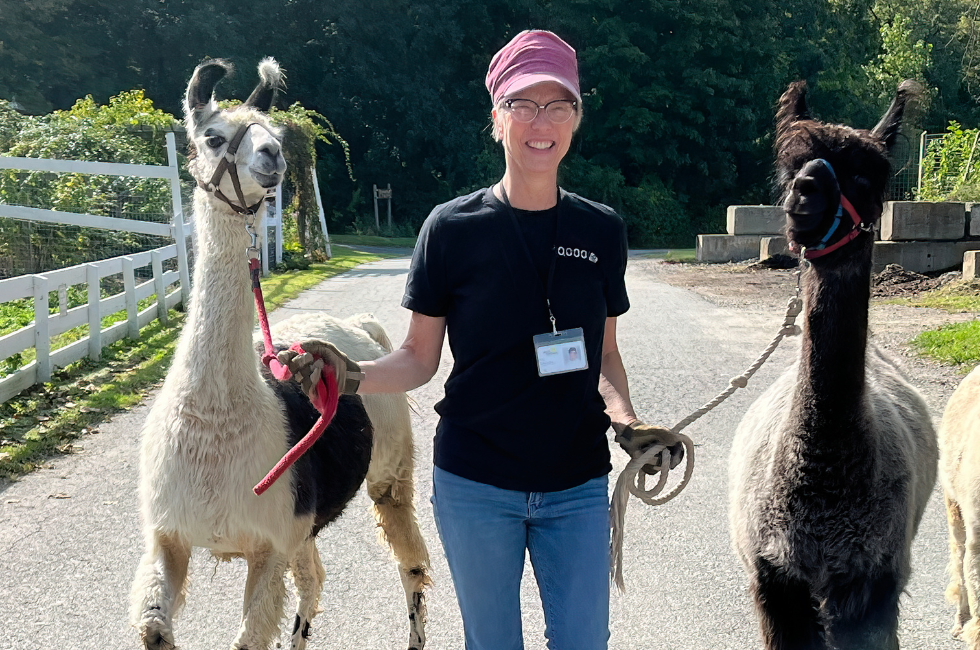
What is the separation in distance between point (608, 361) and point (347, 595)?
211 centimetres

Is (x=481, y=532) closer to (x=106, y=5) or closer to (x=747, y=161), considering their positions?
(x=747, y=161)

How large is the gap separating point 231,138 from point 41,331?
18.4 feet

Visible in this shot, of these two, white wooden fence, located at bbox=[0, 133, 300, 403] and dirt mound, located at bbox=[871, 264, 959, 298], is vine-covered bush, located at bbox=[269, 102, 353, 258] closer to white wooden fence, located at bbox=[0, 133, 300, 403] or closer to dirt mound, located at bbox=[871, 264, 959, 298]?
white wooden fence, located at bbox=[0, 133, 300, 403]

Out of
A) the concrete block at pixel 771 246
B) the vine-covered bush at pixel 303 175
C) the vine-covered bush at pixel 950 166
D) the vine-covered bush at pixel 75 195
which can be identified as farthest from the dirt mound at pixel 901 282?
the vine-covered bush at pixel 303 175

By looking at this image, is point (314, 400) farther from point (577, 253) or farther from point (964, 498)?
point (964, 498)

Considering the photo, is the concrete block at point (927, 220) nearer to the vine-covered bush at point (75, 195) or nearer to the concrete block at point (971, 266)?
the concrete block at point (971, 266)

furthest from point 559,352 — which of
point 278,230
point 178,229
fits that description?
point 278,230

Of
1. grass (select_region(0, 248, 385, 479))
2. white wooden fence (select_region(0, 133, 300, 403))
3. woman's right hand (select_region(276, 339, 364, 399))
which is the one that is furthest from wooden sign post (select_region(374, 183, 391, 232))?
woman's right hand (select_region(276, 339, 364, 399))

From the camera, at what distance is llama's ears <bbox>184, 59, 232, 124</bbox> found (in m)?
3.23

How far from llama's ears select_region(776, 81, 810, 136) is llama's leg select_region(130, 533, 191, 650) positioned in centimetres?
256

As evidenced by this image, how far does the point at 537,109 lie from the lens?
232 centimetres

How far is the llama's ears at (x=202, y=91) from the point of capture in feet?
10.6

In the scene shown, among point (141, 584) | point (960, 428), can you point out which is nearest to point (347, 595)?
point (141, 584)

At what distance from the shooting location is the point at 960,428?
152 inches
